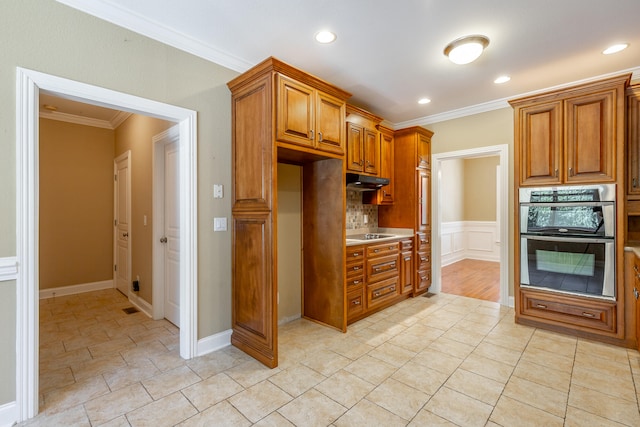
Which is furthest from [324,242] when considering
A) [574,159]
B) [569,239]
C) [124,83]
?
[574,159]

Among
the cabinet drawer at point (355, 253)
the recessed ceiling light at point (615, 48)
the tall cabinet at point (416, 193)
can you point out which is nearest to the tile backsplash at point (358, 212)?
the tall cabinet at point (416, 193)

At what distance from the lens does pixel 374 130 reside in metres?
4.05

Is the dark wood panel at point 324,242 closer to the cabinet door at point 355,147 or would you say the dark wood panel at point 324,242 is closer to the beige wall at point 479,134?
the cabinet door at point 355,147

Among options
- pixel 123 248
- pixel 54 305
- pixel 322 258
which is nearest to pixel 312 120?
pixel 322 258

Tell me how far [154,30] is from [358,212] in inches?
127

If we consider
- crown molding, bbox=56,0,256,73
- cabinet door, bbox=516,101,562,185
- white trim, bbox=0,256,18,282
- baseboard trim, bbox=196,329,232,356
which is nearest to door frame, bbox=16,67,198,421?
white trim, bbox=0,256,18,282

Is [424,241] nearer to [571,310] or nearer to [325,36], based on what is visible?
[571,310]

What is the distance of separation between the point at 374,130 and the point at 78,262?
5081 mm

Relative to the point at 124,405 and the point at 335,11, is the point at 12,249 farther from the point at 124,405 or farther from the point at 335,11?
the point at 335,11

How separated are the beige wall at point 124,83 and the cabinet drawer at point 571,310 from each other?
10.6 ft

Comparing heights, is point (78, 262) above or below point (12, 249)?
below

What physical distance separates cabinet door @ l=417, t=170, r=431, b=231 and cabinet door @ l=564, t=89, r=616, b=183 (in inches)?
67.9

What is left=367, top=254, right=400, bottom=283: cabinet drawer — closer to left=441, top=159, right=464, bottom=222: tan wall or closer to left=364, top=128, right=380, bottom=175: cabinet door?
left=364, top=128, right=380, bottom=175: cabinet door

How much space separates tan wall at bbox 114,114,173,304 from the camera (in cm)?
368
